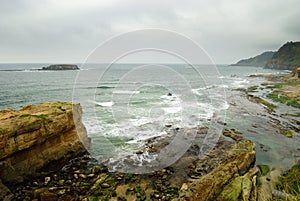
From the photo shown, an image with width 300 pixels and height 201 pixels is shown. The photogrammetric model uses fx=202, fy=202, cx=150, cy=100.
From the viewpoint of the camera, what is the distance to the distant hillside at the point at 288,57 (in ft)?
467

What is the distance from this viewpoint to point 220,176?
10.7m

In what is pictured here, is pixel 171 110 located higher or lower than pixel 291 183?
lower

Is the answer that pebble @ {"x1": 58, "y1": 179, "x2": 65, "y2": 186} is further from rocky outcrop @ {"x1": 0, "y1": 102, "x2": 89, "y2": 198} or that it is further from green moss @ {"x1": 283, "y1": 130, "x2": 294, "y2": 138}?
green moss @ {"x1": 283, "y1": 130, "x2": 294, "y2": 138}

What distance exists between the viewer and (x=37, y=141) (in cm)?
1214

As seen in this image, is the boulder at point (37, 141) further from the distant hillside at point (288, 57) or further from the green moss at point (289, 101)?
the distant hillside at point (288, 57)

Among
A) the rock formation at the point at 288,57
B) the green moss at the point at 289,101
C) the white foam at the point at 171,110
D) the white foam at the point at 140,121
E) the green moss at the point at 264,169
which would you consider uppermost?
the rock formation at the point at 288,57

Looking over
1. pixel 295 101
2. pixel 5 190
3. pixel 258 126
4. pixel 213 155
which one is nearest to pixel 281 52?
pixel 295 101

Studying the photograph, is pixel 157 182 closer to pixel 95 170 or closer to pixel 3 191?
pixel 95 170

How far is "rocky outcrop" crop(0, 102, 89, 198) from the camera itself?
35.5 ft

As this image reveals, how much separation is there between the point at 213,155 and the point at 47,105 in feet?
42.6

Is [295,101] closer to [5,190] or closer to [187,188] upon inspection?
[187,188]

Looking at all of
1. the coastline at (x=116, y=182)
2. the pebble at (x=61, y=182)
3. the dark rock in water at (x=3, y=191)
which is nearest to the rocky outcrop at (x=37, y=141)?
the dark rock in water at (x=3, y=191)

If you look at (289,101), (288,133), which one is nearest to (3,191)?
(288,133)

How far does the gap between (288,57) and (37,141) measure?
183 metres
